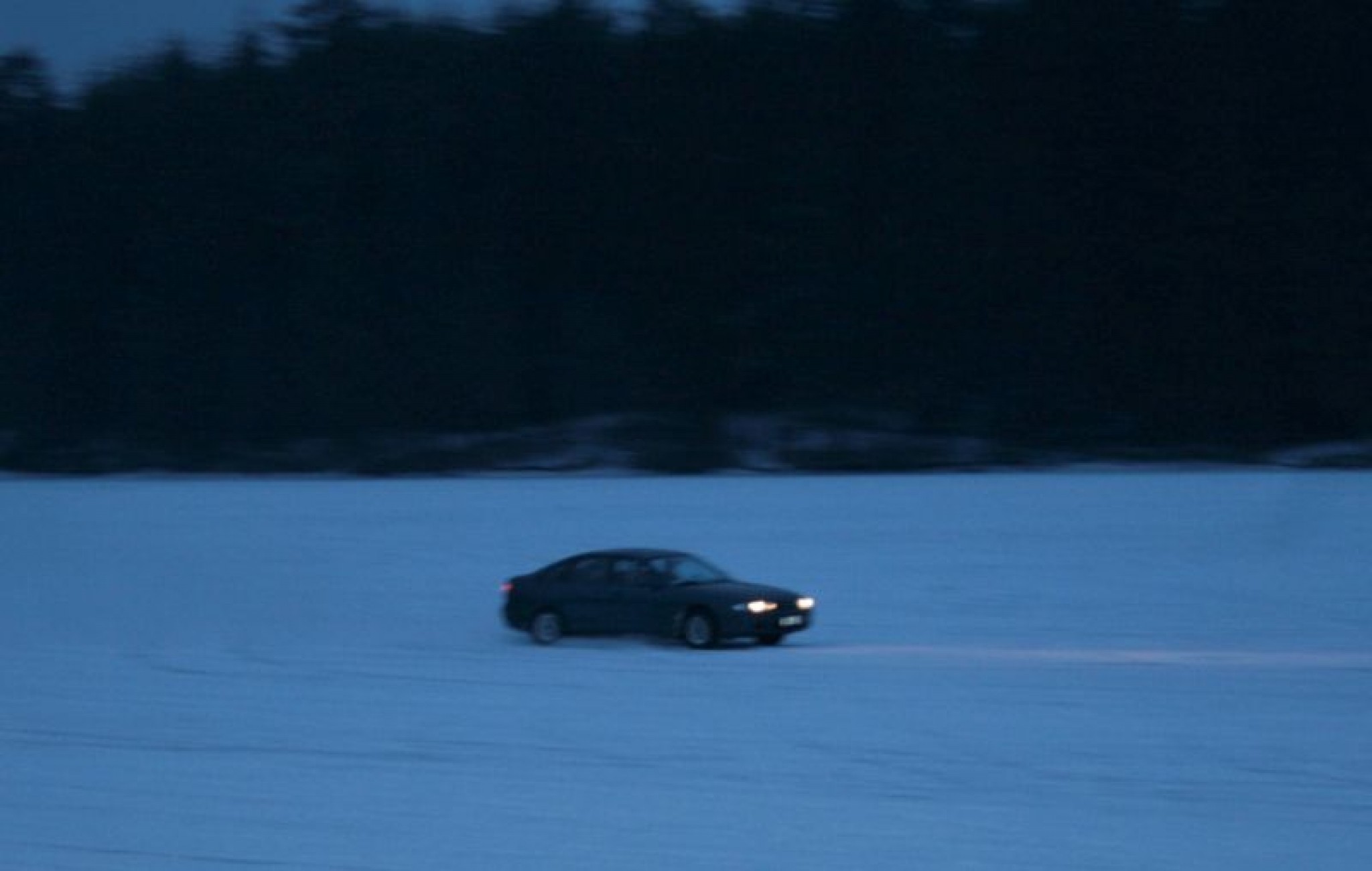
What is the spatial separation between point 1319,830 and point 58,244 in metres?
46.1

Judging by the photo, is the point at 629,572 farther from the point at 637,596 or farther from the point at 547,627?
the point at 547,627

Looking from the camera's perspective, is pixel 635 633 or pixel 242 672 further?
pixel 635 633

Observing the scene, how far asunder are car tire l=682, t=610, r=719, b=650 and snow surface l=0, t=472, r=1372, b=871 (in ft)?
1.45

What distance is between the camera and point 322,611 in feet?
65.9

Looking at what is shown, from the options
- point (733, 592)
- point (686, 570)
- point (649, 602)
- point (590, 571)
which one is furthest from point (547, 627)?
point (733, 592)

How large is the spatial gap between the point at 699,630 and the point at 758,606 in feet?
2.03

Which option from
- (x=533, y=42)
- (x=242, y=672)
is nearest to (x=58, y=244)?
(x=533, y=42)

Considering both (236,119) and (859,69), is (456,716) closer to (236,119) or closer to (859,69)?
(859,69)

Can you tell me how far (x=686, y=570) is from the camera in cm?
1714

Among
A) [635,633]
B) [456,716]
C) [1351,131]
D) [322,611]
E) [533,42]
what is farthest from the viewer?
[533,42]

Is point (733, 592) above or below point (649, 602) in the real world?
above

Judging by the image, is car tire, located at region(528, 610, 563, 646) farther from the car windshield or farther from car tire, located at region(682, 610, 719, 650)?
car tire, located at region(682, 610, 719, 650)

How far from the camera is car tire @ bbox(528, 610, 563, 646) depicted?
1725cm

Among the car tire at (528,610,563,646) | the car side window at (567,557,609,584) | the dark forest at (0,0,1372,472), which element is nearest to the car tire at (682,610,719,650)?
the car side window at (567,557,609,584)
